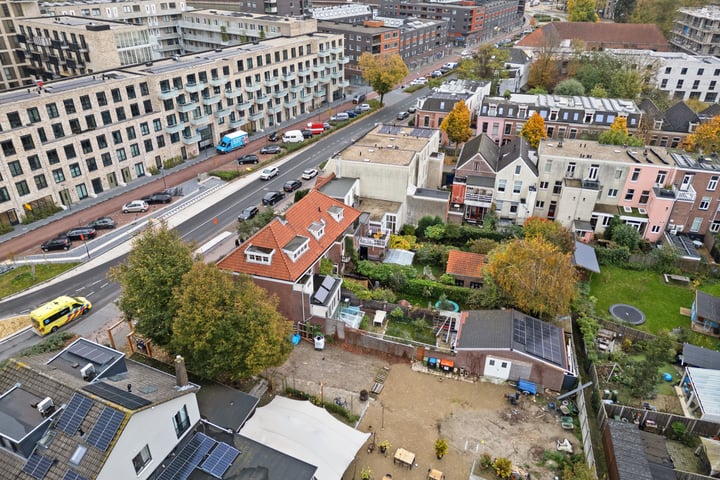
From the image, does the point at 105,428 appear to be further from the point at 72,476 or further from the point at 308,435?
the point at 308,435

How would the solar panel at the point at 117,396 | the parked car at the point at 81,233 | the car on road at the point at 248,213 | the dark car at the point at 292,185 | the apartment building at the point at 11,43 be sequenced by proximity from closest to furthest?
the solar panel at the point at 117,396, the parked car at the point at 81,233, the car on road at the point at 248,213, the dark car at the point at 292,185, the apartment building at the point at 11,43

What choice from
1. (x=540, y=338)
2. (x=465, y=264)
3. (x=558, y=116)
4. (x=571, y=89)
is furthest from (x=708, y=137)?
(x=540, y=338)

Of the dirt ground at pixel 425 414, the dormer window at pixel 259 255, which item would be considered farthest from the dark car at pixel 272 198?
the dirt ground at pixel 425 414

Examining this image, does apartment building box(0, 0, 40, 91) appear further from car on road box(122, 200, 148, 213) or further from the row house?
→ the row house

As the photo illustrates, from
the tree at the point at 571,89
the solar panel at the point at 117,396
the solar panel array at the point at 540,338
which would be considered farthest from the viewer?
the tree at the point at 571,89

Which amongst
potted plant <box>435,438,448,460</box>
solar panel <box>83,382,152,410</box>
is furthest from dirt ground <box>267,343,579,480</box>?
solar panel <box>83,382,152,410</box>

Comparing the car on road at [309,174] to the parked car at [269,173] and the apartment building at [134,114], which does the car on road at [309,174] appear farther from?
the apartment building at [134,114]

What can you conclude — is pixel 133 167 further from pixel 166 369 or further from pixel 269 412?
pixel 269 412
